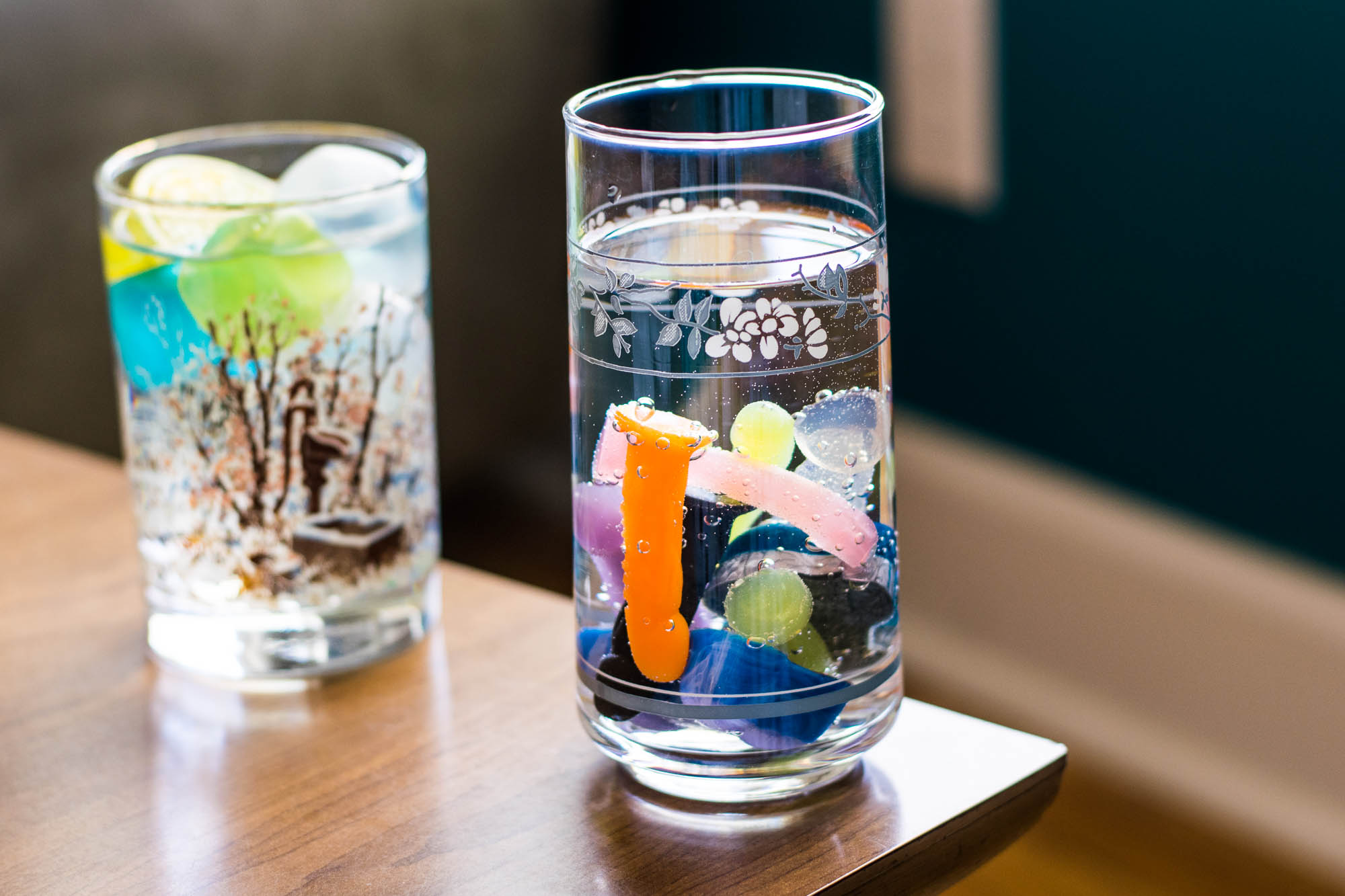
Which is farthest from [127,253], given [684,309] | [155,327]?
[684,309]

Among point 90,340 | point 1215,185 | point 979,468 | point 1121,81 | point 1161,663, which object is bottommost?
point 1161,663

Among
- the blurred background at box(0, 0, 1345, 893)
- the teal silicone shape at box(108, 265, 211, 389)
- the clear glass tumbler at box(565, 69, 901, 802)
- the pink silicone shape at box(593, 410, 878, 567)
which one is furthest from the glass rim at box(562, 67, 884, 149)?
the blurred background at box(0, 0, 1345, 893)

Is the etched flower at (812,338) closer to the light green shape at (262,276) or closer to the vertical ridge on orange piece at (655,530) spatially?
the vertical ridge on orange piece at (655,530)

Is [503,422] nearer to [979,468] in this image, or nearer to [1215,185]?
[979,468]

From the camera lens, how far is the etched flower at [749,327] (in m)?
0.53

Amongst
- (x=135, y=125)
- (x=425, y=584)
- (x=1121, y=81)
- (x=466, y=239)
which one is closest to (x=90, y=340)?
(x=135, y=125)

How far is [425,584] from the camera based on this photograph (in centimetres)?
75

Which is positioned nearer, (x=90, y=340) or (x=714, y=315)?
(x=714, y=315)

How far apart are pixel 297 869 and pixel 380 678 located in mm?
156

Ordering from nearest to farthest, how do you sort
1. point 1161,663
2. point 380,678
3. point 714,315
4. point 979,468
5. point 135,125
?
point 714,315, point 380,678, point 135,125, point 1161,663, point 979,468

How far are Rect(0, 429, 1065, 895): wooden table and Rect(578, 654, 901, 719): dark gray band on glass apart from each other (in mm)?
54

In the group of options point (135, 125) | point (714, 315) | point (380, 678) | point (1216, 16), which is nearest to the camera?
point (714, 315)

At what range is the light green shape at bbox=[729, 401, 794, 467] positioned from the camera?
0.53 metres

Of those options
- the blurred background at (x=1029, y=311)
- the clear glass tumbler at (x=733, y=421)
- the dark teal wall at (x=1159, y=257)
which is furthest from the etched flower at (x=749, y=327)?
the dark teal wall at (x=1159, y=257)
